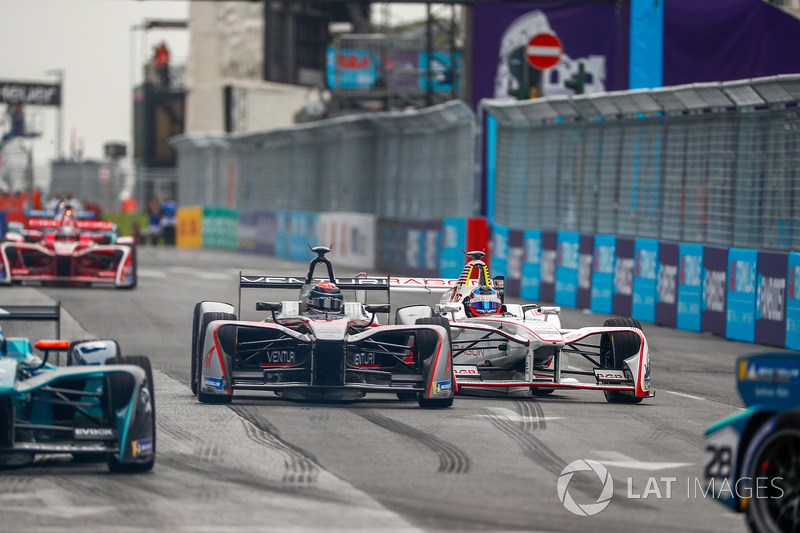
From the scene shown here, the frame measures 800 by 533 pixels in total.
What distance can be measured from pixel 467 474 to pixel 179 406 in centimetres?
362

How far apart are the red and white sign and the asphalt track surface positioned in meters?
10.8

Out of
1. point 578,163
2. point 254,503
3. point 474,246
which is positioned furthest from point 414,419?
point 474,246

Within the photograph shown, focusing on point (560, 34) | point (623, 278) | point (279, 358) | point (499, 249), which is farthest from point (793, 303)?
point (560, 34)

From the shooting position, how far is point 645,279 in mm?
21141

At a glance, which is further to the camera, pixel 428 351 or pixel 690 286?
pixel 690 286

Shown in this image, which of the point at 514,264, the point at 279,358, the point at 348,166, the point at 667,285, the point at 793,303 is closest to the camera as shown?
the point at 279,358

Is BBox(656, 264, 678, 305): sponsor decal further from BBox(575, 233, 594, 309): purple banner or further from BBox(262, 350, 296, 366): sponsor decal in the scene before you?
BBox(262, 350, 296, 366): sponsor decal

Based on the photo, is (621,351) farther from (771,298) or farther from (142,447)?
(771,298)

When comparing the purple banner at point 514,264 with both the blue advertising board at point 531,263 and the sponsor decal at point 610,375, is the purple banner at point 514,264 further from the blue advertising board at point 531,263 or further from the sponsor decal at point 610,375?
the sponsor decal at point 610,375

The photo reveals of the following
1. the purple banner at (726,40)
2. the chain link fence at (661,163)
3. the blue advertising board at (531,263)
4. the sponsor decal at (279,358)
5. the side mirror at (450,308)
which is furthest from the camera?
the blue advertising board at (531,263)

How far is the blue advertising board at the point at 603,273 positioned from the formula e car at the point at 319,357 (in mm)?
10793

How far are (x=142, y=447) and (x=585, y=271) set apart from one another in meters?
15.8

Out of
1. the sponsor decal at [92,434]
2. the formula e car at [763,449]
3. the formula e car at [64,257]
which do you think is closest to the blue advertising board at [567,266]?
the formula e car at [64,257]

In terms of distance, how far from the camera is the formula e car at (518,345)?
12188mm
